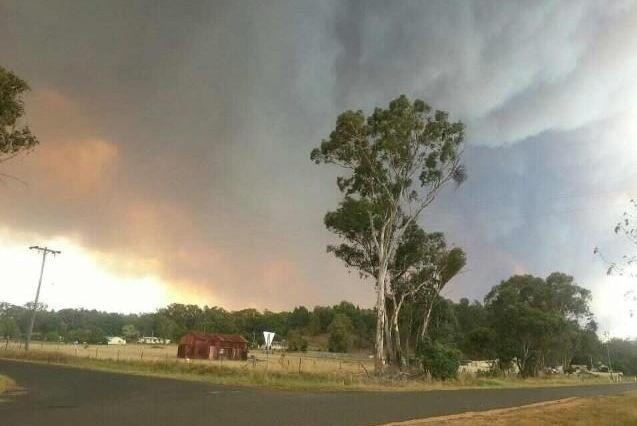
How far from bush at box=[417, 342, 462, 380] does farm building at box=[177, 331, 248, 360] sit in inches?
1453

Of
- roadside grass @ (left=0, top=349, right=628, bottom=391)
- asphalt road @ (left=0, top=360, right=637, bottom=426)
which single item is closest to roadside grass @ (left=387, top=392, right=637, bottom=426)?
asphalt road @ (left=0, top=360, right=637, bottom=426)

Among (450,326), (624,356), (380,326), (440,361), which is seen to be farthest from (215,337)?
(624,356)

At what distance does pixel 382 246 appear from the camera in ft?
142

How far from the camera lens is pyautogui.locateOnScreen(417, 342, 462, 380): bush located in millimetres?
41081

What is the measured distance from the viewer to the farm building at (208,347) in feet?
235

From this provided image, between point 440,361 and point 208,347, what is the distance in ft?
134

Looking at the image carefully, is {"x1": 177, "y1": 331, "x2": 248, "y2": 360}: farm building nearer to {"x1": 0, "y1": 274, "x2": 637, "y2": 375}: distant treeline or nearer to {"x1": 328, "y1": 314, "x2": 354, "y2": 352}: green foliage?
{"x1": 0, "y1": 274, "x2": 637, "y2": 375}: distant treeline

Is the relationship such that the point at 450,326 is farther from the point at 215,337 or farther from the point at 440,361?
the point at 215,337

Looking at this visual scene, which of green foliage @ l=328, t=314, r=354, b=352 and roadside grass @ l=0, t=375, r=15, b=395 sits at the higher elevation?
green foliage @ l=328, t=314, r=354, b=352

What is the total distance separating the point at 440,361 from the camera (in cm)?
4116

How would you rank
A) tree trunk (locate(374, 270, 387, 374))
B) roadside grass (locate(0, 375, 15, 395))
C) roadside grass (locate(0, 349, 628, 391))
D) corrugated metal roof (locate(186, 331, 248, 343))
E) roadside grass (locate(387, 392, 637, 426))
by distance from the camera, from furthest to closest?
1. corrugated metal roof (locate(186, 331, 248, 343))
2. tree trunk (locate(374, 270, 387, 374))
3. roadside grass (locate(0, 349, 628, 391))
4. roadside grass (locate(0, 375, 15, 395))
5. roadside grass (locate(387, 392, 637, 426))

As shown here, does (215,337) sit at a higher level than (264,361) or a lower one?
higher

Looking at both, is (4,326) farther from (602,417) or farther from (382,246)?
(602,417)

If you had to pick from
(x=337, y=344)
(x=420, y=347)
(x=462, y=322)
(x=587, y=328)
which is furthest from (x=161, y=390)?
(x=337, y=344)
